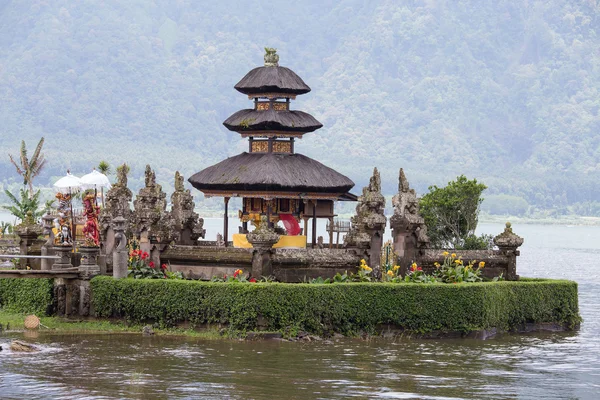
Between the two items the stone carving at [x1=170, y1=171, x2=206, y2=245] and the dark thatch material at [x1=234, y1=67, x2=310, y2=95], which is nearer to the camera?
the stone carving at [x1=170, y1=171, x2=206, y2=245]

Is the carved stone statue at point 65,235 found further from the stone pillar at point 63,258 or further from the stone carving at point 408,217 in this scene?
the stone carving at point 408,217

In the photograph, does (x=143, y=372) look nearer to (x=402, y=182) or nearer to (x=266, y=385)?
(x=266, y=385)

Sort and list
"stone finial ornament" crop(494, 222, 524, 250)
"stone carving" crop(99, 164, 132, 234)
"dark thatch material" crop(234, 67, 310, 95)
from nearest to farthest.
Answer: "stone carving" crop(99, 164, 132, 234)
"stone finial ornament" crop(494, 222, 524, 250)
"dark thatch material" crop(234, 67, 310, 95)

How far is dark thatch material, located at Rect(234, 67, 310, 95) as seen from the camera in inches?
1807

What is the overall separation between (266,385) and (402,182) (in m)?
13.7

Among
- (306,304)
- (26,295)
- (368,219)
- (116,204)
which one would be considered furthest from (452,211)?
(26,295)

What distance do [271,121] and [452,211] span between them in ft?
65.4

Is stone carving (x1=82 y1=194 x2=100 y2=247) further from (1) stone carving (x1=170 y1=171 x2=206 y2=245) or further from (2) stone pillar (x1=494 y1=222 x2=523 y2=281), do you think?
(2) stone pillar (x1=494 y1=222 x2=523 y2=281)

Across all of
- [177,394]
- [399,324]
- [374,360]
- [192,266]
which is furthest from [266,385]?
[192,266]

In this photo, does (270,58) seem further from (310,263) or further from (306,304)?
(306,304)

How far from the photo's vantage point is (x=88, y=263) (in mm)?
40531

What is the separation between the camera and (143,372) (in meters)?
32.6

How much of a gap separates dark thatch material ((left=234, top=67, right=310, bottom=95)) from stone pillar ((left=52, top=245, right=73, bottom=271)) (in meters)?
9.92

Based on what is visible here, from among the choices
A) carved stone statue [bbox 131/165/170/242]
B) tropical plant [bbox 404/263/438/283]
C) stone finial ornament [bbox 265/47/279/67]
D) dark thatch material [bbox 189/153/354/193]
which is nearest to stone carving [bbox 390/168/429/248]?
tropical plant [bbox 404/263/438/283]
